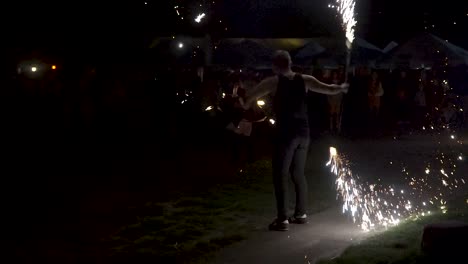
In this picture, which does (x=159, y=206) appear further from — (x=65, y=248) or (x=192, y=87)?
(x=192, y=87)

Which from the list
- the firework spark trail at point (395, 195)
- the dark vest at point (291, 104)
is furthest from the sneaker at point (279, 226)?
the dark vest at point (291, 104)

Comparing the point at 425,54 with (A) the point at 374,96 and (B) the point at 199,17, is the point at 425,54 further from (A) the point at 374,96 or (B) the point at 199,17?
(B) the point at 199,17

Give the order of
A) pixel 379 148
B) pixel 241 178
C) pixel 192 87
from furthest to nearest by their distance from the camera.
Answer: pixel 192 87 → pixel 379 148 → pixel 241 178

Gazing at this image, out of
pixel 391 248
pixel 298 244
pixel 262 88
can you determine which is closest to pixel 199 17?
pixel 262 88

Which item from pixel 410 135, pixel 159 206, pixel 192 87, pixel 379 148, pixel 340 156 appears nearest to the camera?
pixel 159 206

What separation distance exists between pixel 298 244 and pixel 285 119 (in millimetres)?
1457

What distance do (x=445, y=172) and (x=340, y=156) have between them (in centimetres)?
326

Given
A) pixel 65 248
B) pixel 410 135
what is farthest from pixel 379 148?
pixel 65 248

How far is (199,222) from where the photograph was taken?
8.55 m

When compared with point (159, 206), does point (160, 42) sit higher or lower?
higher

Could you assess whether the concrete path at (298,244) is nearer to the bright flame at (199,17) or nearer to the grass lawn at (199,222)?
the grass lawn at (199,222)

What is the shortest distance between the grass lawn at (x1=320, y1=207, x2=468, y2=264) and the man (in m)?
1.18

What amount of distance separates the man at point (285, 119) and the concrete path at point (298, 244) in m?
0.33

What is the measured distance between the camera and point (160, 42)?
20688 mm
